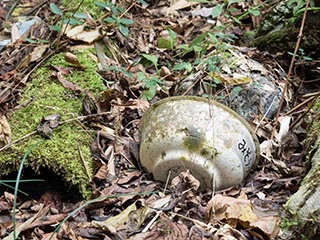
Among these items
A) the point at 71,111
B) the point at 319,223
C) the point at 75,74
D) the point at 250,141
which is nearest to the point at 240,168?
the point at 250,141

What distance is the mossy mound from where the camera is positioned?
112 inches

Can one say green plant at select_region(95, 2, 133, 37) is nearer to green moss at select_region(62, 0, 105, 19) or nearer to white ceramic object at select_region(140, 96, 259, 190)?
green moss at select_region(62, 0, 105, 19)

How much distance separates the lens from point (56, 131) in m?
3.01

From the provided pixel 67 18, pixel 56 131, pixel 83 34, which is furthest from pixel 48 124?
pixel 67 18

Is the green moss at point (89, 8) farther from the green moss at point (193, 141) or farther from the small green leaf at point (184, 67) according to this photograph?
the green moss at point (193, 141)

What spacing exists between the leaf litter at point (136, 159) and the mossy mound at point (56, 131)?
0.15 ft

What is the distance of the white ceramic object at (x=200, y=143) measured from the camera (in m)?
2.74

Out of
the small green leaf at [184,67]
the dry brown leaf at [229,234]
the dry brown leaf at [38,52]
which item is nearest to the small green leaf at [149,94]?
the small green leaf at [184,67]

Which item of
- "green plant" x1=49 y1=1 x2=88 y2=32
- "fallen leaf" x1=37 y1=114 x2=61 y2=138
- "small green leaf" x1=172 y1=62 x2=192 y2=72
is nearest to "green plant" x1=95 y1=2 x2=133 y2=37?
"green plant" x1=49 y1=1 x2=88 y2=32

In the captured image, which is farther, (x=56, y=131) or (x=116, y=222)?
(x=56, y=131)

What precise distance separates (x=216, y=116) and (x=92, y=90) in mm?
869

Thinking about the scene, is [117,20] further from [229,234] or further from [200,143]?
[229,234]

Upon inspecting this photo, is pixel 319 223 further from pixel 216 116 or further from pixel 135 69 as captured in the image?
pixel 135 69

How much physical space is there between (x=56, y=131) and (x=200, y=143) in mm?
713
